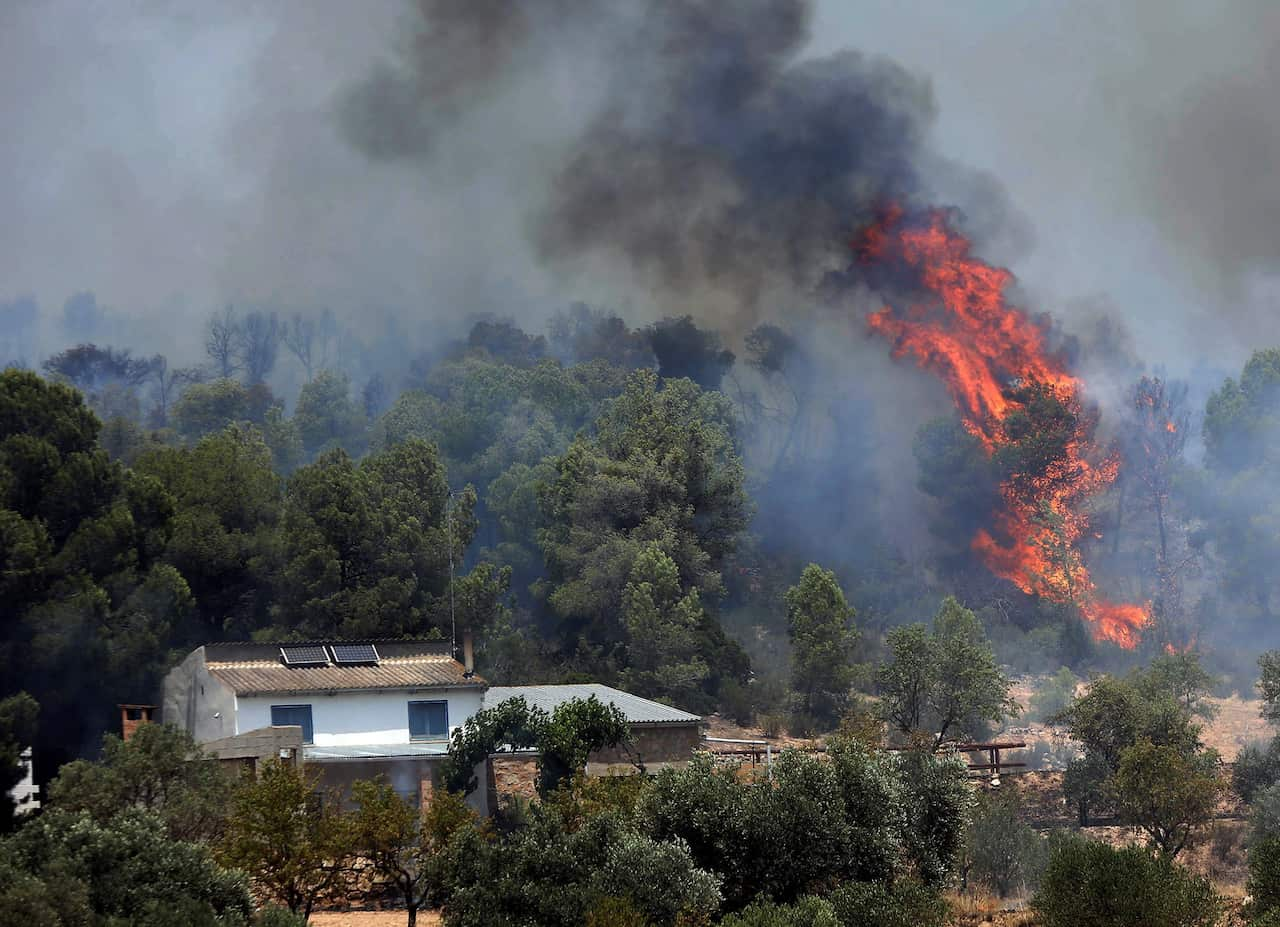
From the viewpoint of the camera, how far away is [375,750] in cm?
4975

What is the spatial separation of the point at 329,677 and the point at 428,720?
11.6 feet

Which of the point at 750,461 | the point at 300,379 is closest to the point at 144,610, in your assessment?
the point at 750,461

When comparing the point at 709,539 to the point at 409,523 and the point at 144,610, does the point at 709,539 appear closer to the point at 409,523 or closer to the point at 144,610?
the point at 409,523

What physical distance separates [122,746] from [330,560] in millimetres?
27508

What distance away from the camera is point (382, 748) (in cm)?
5019

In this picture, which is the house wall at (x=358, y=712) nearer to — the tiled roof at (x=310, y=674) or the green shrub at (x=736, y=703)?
the tiled roof at (x=310, y=674)

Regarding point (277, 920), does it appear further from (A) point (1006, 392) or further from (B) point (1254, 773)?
(A) point (1006, 392)

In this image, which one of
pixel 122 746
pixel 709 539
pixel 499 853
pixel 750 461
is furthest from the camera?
pixel 750 461

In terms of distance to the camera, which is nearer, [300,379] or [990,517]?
[990,517]

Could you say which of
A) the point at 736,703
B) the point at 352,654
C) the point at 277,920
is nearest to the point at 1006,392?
the point at 736,703

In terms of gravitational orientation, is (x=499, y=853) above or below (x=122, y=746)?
below

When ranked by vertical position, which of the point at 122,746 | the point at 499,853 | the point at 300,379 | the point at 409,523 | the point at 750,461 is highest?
the point at 300,379

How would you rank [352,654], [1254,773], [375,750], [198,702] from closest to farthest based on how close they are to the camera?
[375,750] < [1254,773] < [198,702] < [352,654]

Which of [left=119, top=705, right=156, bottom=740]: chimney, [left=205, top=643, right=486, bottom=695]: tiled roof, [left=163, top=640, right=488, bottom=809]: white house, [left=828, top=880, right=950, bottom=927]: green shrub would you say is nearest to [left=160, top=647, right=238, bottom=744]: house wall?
[left=163, top=640, right=488, bottom=809]: white house
